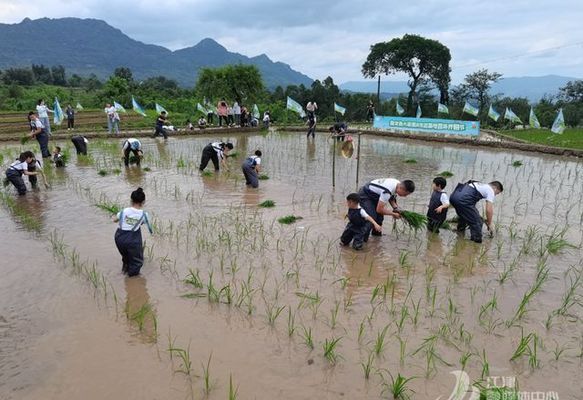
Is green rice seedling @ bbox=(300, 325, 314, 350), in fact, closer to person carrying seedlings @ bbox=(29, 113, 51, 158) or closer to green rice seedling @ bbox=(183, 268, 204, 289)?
green rice seedling @ bbox=(183, 268, 204, 289)

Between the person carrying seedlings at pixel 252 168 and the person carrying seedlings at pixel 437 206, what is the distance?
14.5ft

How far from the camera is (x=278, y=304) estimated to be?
483 centimetres

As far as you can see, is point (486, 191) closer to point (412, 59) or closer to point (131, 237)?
point (131, 237)

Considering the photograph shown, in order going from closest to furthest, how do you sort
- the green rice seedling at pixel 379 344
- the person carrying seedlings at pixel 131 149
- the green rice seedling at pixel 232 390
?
the green rice seedling at pixel 232 390, the green rice seedling at pixel 379 344, the person carrying seedlings at pixel 131 149

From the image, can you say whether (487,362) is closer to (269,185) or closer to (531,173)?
(269,185)

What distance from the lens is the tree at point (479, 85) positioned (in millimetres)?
41688

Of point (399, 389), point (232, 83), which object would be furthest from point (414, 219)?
point (232, 83)

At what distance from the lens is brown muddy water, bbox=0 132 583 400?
366cm

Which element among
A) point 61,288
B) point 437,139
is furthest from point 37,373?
point 437,139

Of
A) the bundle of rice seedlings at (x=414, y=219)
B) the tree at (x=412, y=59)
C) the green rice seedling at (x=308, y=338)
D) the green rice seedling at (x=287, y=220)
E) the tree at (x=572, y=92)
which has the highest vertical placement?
the tree at (x=412, y=59)

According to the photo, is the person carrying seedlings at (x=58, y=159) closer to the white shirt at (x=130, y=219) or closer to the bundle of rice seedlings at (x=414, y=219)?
the white shirt at (x=130, y=219)

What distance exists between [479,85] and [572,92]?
8444 millimetres

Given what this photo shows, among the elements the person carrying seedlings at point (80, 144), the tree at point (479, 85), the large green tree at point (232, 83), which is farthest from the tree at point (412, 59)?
the person carrying seedlings at point (80, 144)

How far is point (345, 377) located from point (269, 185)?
7374 mm
